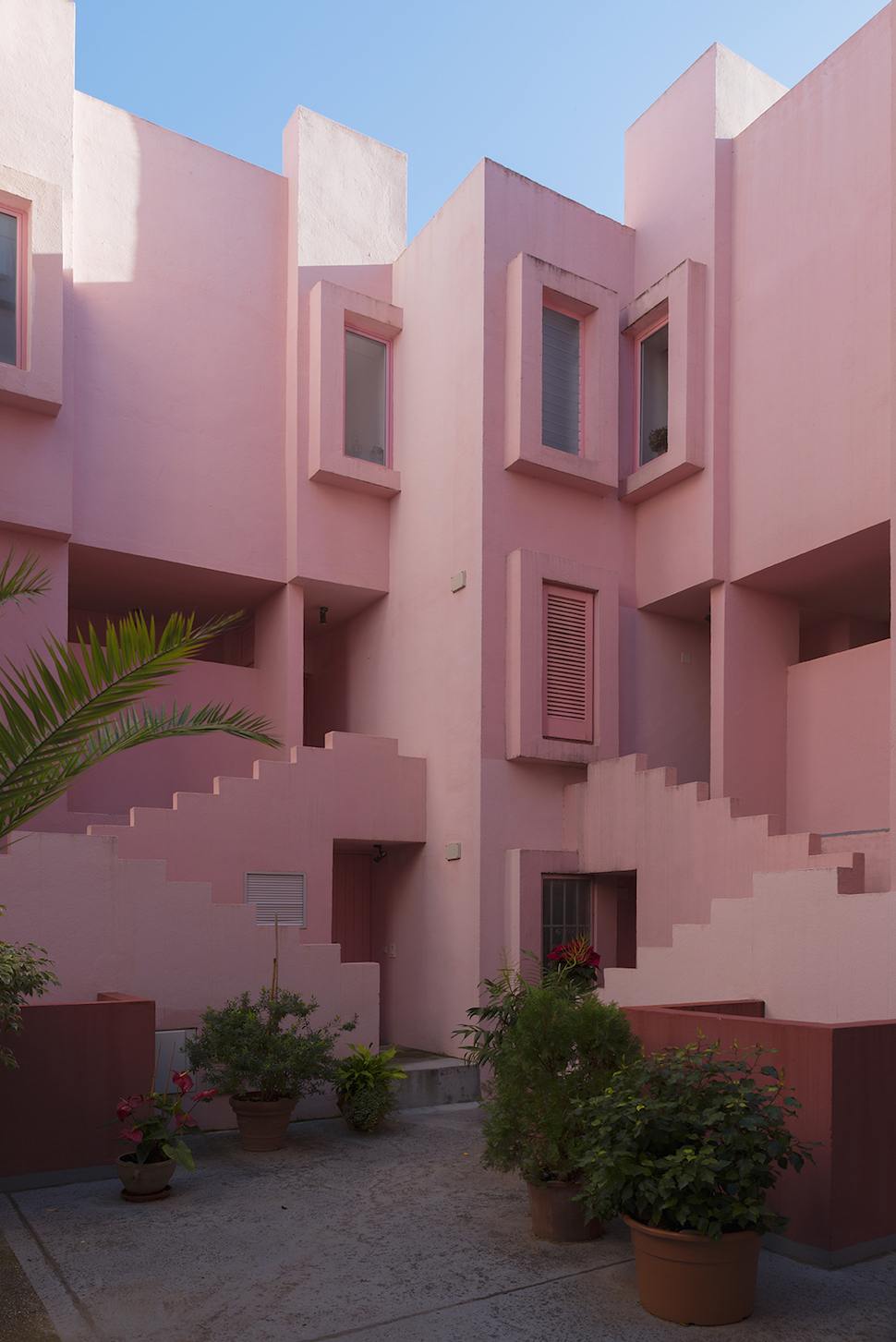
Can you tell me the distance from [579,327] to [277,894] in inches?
299

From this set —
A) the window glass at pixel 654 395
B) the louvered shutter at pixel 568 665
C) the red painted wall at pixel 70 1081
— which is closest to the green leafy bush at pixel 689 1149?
the red painted wall at pixel 70 1081

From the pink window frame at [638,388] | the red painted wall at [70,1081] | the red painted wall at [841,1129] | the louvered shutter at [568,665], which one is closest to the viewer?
the red painted wall at [841,1129]

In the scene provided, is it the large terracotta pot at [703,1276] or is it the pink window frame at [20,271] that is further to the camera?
the pink window frame at [20,271]

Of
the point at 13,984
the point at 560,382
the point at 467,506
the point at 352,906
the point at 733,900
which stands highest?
the point at 560,382

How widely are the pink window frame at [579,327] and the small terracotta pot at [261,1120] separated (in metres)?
7.81

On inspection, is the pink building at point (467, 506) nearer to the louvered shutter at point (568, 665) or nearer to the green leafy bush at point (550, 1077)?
the louvered shutter at point (568, 665)

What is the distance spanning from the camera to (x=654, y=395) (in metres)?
13.5

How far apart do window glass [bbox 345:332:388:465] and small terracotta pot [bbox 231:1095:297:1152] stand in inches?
317

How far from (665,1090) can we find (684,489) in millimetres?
8454

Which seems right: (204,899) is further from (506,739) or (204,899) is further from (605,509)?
(605,509)

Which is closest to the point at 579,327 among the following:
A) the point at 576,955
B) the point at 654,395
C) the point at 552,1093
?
the point at 654,395

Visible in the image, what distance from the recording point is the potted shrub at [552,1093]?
610 centimetres

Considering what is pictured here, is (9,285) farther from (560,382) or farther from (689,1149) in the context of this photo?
(689,1149)

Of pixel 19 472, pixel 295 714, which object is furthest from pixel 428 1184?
pixel 19 472
